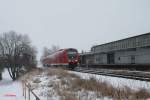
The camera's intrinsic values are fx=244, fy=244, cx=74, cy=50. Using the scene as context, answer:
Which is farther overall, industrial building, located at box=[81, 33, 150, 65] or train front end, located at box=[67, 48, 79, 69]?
industrial building, located at box=[81, 33, 150, 65]

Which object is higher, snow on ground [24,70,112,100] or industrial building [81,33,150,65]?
industrial building [81,33,150,65]

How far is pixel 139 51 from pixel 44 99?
96.7ft

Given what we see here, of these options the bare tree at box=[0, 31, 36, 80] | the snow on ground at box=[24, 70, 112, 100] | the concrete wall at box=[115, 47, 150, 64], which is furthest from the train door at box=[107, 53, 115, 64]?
the snow on ground at box=[24, 70, 112, 100]

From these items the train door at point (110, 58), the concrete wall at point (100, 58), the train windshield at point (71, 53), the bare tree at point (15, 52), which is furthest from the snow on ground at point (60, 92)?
the bare tree at point (15, 52)

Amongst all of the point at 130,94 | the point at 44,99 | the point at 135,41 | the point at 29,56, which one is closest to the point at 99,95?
the point at 130,94

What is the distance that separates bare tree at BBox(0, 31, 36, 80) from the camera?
7162cm

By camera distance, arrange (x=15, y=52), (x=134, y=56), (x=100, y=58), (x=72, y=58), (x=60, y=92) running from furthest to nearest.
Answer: (x=15, y=52) → (x=100, y=58) → (x=134, y=56) → (x=72, y=58) → (x=60, y=92)

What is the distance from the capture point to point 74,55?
35.1 m

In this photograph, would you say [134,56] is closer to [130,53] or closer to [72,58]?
[130,53]

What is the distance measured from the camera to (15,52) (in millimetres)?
77062

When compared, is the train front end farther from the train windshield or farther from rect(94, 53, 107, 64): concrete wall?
rect(94, 53, 107, 64): concrete wall

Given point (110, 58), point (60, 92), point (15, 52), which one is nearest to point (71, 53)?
point (110, 58)

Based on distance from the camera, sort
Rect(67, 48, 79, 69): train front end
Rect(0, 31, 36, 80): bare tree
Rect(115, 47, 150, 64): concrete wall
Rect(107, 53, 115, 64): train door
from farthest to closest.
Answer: Rect(0, 31, 36, 80): bare tree, Rect(107, 53, 115, 64): train door, Rect(115, 47, 150, 64): concrete wall, Rect(67, 48, 79, 69): train front end

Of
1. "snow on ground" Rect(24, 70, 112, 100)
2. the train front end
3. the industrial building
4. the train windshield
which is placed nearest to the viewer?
"snow on ground" Rect(24, 70, 112, 100)
